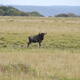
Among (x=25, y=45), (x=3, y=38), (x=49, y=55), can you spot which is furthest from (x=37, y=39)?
(x=49, y=55)

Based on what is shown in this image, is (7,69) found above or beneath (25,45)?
above

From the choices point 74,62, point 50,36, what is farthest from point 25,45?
point 74,62

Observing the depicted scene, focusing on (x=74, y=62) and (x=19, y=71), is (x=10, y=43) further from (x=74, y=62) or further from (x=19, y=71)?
(x=19, y=71)

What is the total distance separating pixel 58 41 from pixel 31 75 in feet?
54.3

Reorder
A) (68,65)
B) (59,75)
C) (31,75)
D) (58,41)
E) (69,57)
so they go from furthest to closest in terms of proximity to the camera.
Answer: (58,41)
(69,57)
(68,65)
(59,75)
(31,75)

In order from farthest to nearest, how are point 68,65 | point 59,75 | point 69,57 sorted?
point 69,57 < point 68,65 < point 59,75

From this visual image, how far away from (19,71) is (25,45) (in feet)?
46.0

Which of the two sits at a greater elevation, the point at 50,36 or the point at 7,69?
the point at 7,69

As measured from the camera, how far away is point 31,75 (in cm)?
1412

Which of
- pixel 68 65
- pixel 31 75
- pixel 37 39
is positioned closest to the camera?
pixel 31 75

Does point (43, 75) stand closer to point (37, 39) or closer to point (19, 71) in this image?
point (19, 71)

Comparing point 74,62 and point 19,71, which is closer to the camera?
point 19,71

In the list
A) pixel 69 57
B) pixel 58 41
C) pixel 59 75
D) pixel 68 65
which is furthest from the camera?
pixel 58 41

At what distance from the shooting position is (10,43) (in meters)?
29.5
